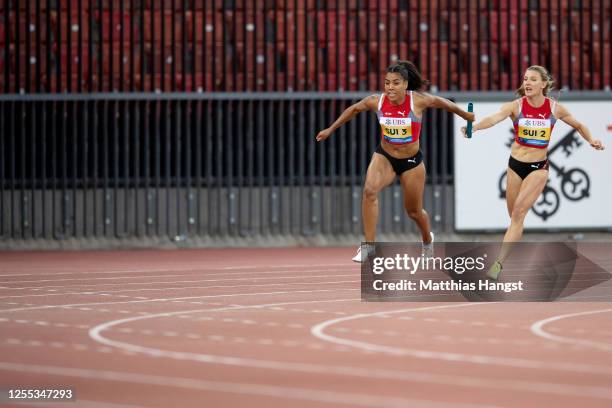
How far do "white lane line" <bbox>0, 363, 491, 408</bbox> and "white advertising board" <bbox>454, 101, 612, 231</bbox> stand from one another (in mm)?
18684

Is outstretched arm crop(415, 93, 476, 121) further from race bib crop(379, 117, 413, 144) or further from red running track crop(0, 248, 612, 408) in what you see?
red running track crop(0, 248, 612, 408)

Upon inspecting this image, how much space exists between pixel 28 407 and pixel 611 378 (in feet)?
11.4

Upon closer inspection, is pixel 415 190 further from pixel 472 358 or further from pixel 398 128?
pixel 472 358

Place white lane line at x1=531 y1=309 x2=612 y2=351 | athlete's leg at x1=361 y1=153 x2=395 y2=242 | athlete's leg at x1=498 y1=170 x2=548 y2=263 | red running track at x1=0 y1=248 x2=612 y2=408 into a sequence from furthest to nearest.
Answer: athlete's leg at x1=361 y1=153 x2=395 y2=242
athlete's leg at x1=498 y1=170 x2=548 y2=263
white lane line at x1=531 y1=309 x2=612 y2=351
red running track at x1=0 y1=248 x2=612 y2=408

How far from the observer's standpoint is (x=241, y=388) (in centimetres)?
853

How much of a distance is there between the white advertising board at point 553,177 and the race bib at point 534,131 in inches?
453

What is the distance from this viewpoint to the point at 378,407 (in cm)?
771

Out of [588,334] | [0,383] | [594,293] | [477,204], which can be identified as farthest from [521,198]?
[477,204]

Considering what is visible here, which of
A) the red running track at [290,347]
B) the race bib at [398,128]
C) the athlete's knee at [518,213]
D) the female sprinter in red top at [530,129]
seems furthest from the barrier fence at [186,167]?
the athlete's knee at [518,213]

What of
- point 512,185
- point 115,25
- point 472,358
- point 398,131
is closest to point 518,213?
point 512,185

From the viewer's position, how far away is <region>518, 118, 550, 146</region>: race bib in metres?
15.8

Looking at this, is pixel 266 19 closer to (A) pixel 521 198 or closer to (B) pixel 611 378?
(A) pixel 521 198

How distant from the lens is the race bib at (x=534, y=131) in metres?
15.8

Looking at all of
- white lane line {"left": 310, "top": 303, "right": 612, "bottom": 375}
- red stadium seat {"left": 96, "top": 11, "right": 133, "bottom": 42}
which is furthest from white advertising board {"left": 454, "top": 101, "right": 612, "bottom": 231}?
white lane line {"left": 310, "top": 303, "right": 612, "bottom": 375}
